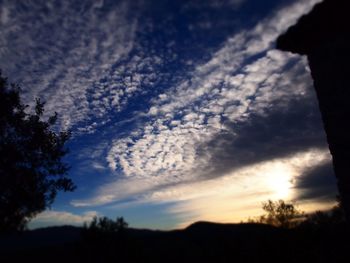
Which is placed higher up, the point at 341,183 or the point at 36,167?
the point at 36,167

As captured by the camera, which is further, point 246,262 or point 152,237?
point 152,237

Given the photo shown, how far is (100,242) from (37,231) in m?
129

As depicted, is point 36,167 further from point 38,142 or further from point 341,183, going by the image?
point 341,183

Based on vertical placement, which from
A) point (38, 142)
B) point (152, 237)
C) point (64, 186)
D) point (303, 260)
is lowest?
point (303, 260)

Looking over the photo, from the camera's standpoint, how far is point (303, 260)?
17.7 metres

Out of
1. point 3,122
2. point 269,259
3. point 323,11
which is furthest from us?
point 3,122

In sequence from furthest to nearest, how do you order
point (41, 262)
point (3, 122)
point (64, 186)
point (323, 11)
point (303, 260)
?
point (41, 262) → point (64, 186) → point (3, 122) → point (303, 260) → point (323, 11)

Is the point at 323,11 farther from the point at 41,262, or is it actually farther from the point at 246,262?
the point at 41,262

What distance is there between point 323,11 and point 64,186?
2025cm

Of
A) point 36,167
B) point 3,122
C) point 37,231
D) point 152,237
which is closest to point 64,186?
point 36,167

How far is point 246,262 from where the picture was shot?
19453 mm

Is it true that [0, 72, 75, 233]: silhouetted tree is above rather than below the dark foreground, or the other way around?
above

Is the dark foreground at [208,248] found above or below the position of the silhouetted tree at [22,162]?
below

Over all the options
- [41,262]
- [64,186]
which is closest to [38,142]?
[64,186]
